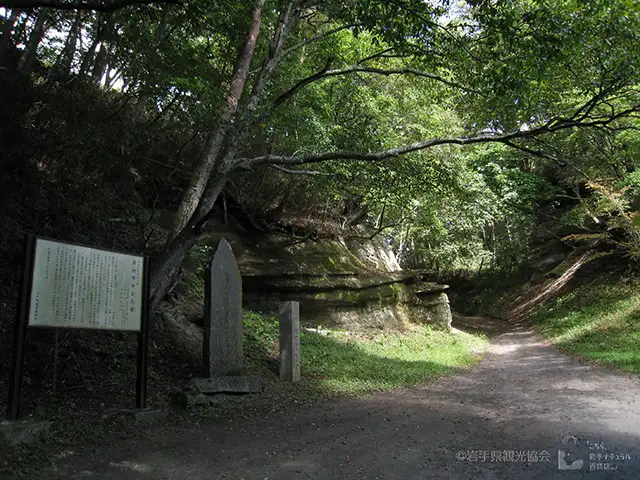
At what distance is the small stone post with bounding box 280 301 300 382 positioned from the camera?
8867 mm

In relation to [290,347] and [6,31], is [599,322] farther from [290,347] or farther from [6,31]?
[6,31]

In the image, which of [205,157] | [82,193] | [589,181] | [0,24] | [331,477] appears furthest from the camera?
[589,181]

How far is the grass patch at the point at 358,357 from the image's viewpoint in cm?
927

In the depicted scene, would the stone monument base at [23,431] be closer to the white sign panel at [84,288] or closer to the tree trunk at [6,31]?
the white sign panel at [84,288]

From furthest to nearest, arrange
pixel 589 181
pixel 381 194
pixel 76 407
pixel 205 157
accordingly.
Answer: pixel 589 181
pixel 381 194
pixel 205 157
pixel 76 407

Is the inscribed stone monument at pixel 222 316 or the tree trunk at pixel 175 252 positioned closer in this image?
the inscribed stone monument at pixel 222 316

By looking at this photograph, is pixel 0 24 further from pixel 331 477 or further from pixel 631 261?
pixel 631 261

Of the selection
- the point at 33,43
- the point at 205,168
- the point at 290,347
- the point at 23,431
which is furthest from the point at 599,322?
the point at 33,43

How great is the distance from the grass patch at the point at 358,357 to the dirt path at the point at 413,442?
3.13ft

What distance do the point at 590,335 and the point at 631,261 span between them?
21.3ft

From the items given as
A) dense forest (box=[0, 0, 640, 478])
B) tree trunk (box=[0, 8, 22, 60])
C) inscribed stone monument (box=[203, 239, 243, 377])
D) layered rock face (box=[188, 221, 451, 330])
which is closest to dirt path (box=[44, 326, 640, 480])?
dense forest (box=[0, 0, 640, 478])

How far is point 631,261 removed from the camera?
19625 millimetres

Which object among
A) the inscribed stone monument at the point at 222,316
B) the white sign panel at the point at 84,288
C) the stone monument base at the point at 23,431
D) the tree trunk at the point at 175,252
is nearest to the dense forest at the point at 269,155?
the tree trunk at the point at 175,252

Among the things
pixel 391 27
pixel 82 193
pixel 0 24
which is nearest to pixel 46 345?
pixel 82 193
